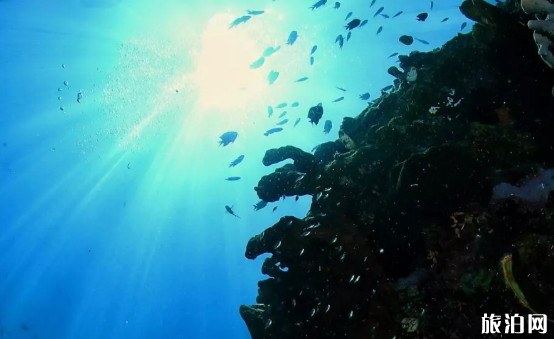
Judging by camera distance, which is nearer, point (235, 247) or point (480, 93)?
point (480, 93)

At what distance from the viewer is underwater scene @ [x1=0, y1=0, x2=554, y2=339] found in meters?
4.69

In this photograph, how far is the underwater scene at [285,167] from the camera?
469cm

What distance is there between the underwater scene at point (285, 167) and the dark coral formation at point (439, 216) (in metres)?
0.03

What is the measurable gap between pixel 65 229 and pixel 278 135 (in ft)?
124

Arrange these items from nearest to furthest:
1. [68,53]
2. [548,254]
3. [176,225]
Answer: [548,254], [68,53], [176,225]

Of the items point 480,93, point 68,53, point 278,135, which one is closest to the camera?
point 480,93

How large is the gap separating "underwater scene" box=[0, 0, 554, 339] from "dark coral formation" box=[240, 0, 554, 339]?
0.03 m

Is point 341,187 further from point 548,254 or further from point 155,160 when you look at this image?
point 155,160

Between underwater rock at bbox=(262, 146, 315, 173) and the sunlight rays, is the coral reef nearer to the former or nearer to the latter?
underwater rock at bbox=(262, 146, 315, 173)

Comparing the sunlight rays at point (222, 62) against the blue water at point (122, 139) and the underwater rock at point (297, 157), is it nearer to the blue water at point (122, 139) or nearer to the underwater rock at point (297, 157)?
the blue water at point (122, 139)

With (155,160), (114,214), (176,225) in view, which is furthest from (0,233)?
(176,225)

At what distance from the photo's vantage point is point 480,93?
5.64 metres

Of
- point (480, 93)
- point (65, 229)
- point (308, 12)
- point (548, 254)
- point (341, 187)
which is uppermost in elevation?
point (65, 229)

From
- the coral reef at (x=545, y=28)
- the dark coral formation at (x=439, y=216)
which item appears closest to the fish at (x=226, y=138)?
the dark coral formation at (x=439, y=216)
